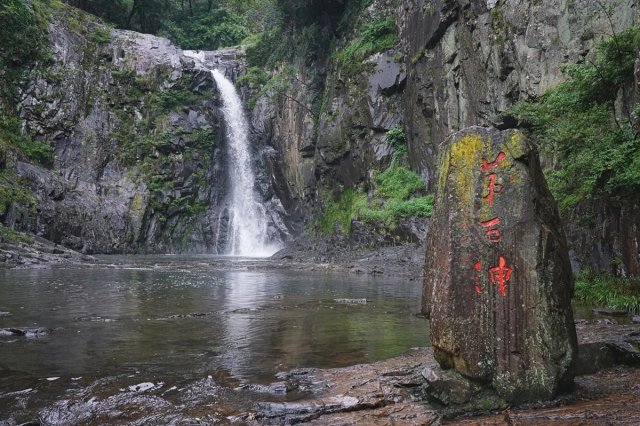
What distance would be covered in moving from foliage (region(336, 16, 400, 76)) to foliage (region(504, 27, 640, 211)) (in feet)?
48.8

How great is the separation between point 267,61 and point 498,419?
34.7 m

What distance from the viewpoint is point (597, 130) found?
33.8 feet

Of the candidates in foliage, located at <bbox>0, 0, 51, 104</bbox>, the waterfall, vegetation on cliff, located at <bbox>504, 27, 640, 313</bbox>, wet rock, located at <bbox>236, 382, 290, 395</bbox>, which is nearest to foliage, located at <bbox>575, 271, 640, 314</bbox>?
vegetation on cliff, located at <bbox>504, 27, 640, 313</bbox>

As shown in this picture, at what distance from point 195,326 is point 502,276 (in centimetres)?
536

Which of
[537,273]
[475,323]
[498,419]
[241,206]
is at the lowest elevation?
[498,419]

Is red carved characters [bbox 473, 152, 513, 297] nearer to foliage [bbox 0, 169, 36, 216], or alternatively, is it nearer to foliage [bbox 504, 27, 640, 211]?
foliage [bbox 504, 27, 640, 211]

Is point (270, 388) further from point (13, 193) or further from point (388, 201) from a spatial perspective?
point (13, 193)

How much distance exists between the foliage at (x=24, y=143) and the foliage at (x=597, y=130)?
26.3 meters

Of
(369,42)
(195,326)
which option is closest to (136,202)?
(369,42)

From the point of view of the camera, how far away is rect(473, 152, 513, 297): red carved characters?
384 centimetres

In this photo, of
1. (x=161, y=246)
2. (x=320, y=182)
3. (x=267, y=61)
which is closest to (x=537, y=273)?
(x=320, y=182)

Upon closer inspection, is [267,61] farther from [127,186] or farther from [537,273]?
[537,273]

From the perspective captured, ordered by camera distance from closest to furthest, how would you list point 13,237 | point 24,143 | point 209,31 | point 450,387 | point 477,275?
point 450,387
point 477,275
point 13,237
point 24,143
point 209,31

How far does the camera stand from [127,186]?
30578 mm
